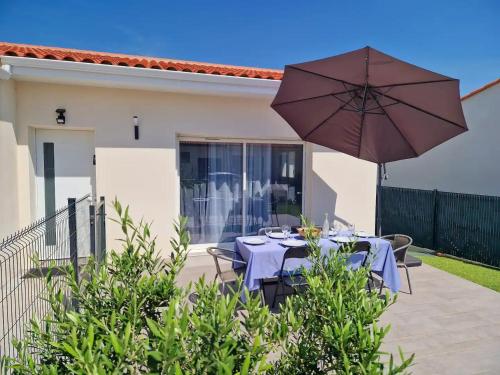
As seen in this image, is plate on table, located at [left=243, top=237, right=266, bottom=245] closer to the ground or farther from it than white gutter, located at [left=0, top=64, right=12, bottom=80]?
closer to the ground

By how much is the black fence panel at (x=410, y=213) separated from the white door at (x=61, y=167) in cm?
964

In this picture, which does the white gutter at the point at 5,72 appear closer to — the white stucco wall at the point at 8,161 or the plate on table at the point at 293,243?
the white stucco wall at the point at 8,161

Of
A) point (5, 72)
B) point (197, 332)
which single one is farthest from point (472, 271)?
point (5, 72)

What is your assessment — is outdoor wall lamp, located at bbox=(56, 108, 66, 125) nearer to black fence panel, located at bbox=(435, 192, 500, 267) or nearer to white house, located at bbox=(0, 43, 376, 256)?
white house, located at bbox=(0, 43, 376, 256)

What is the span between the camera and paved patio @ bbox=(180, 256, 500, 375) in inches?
133

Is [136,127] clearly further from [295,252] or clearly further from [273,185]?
[295,252]

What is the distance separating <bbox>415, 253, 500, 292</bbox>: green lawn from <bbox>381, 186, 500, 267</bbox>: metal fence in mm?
867

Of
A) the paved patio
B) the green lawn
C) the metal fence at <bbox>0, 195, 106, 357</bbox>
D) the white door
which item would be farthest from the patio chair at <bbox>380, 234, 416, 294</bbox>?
the white door

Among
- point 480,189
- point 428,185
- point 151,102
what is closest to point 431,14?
point 480,189

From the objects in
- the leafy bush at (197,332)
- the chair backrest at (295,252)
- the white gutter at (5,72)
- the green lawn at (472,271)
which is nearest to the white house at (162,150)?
the white gutter at (5,72)

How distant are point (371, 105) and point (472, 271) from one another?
15.8ft

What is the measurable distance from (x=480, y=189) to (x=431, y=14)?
19.1 feet

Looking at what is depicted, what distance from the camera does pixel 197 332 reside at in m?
1.39

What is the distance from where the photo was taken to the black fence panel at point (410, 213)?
10.1 m
